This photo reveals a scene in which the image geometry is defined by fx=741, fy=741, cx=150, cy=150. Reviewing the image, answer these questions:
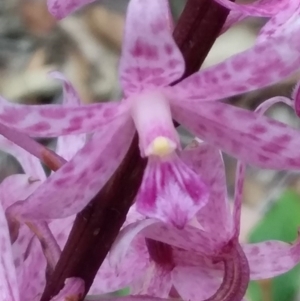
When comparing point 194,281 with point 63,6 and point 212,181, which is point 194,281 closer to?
point 212,181

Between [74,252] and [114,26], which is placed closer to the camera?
[74,252]

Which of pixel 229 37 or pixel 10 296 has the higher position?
pixel 10 296

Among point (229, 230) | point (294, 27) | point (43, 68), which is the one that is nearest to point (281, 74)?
point (294, 27)

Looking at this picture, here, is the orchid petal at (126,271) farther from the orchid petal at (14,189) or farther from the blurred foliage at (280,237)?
the blurred foliage at (280,237)

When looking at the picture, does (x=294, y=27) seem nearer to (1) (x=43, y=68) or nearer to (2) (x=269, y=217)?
(2) (x=269, y=217)

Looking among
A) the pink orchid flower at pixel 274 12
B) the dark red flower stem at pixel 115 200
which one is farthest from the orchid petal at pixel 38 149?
the pink orchid flower at pixel 274 12

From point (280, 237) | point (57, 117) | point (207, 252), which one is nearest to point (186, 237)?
point (207, 252)

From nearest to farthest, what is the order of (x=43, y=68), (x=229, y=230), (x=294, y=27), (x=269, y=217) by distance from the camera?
1. (x=294, y=27)
2. (x=229, y=230)
3. (x=269, y=217)
4. (x=43, y=68)

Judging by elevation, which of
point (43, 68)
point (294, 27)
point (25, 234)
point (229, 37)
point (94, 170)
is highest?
point (294, 27)
